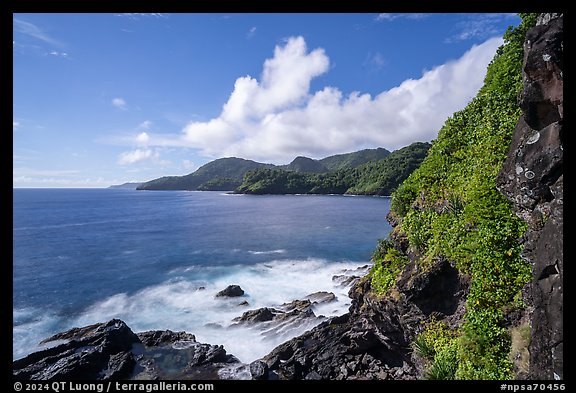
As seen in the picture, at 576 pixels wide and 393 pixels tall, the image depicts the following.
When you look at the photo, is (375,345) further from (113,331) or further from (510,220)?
(113,331)

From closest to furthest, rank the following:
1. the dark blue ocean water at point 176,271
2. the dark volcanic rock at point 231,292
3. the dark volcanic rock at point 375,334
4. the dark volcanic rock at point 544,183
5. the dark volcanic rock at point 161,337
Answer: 1. the dark volcanic rock at point 544,183
2. the dark volcanic rock at point 375,334
3. the dark volcanic rock at point 161,337
4. the dark blue ocean water at point 176,271
5. the dark volcanic rock at point 231,292

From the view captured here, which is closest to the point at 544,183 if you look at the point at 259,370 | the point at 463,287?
the point at 463,287

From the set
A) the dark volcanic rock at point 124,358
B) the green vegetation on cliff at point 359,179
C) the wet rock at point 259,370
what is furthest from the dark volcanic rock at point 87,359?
the green vegetation on cliff at point 359,179

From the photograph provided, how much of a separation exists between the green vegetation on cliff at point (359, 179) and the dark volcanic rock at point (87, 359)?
138 metres

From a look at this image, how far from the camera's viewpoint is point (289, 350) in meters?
19.7

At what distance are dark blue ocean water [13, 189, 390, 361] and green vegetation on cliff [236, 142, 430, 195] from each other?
273 feet

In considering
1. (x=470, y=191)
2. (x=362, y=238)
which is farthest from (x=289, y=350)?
(x=362, y=238)

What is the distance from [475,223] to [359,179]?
168 meters

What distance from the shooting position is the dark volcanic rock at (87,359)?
18406mm

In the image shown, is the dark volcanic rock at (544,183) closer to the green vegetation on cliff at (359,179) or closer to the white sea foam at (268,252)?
Result: the white sea foam at (268,252)

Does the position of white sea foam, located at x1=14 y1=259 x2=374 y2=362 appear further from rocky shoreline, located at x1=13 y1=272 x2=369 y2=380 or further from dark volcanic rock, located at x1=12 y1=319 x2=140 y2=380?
dark volcanic rock, located at x1=12 y1=319 x2=140 y2=380

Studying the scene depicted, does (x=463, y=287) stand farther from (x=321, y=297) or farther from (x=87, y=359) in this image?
(x=87, y=359)

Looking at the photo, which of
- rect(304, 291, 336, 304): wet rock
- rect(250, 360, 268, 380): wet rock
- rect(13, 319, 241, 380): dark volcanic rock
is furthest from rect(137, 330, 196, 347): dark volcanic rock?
rect(304, 291, 336, 304): wet rock
